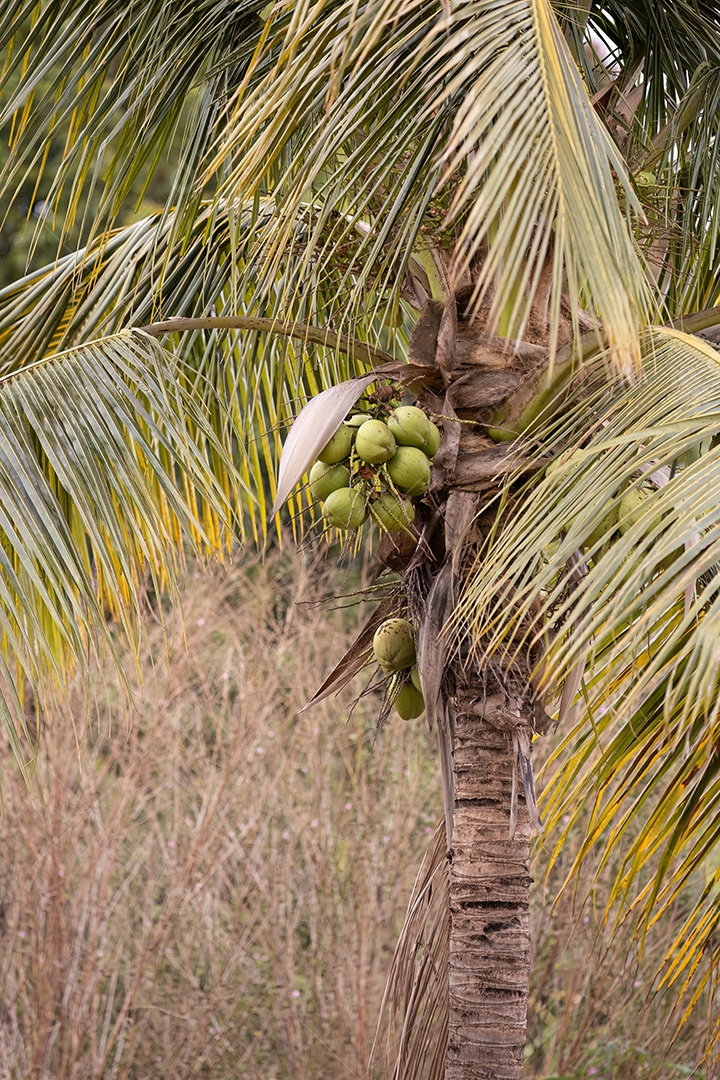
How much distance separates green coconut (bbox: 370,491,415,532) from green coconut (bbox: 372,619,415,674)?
351 mm

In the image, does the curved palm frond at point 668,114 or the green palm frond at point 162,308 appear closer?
the curved palm frond at point 668,114

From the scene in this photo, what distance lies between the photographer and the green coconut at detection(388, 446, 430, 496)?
2.25 m

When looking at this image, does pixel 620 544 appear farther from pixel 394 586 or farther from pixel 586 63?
pixel 586 63

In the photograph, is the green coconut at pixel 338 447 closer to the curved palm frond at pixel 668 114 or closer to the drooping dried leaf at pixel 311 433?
the drooping dried leaf at pixel 311 433

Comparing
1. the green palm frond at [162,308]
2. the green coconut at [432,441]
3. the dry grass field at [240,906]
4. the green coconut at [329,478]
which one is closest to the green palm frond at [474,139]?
the green coconut at [432,441]

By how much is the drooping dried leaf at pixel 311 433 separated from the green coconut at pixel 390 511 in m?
0.22

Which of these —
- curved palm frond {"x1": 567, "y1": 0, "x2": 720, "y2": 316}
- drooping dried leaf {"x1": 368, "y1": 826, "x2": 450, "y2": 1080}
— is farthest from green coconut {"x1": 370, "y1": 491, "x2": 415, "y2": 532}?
drooping dried leaf {"x1": 368, "y1": 826, "x2": 450, "y2": 1080}

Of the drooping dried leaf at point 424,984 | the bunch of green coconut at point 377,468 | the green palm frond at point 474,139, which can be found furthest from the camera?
the drooping dried leaf at point 424,984

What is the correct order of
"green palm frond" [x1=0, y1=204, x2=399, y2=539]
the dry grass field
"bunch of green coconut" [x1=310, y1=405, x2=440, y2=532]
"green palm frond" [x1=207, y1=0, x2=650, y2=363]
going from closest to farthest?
"green palm frond" [x1=207, y1=0, x2=650, y2=363], "bunch of green coconut" [x1=310, y1=405, x2=440, y2=532], "green palm frond" [x1=0, y1=204, x2=399, y2=539], the dry grass field

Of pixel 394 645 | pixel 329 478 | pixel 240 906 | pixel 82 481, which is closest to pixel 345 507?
pixel 329 478

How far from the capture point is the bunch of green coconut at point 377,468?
2238 millimetres

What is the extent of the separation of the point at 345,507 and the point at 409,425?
22 cm

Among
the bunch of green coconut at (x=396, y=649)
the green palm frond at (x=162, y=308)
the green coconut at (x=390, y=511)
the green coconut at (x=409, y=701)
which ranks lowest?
the green coconut at (x=409, y=701)

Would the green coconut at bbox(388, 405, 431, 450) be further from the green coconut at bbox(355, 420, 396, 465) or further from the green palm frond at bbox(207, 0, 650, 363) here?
the green palm frond at bbox(207, 0, 650, 363)
